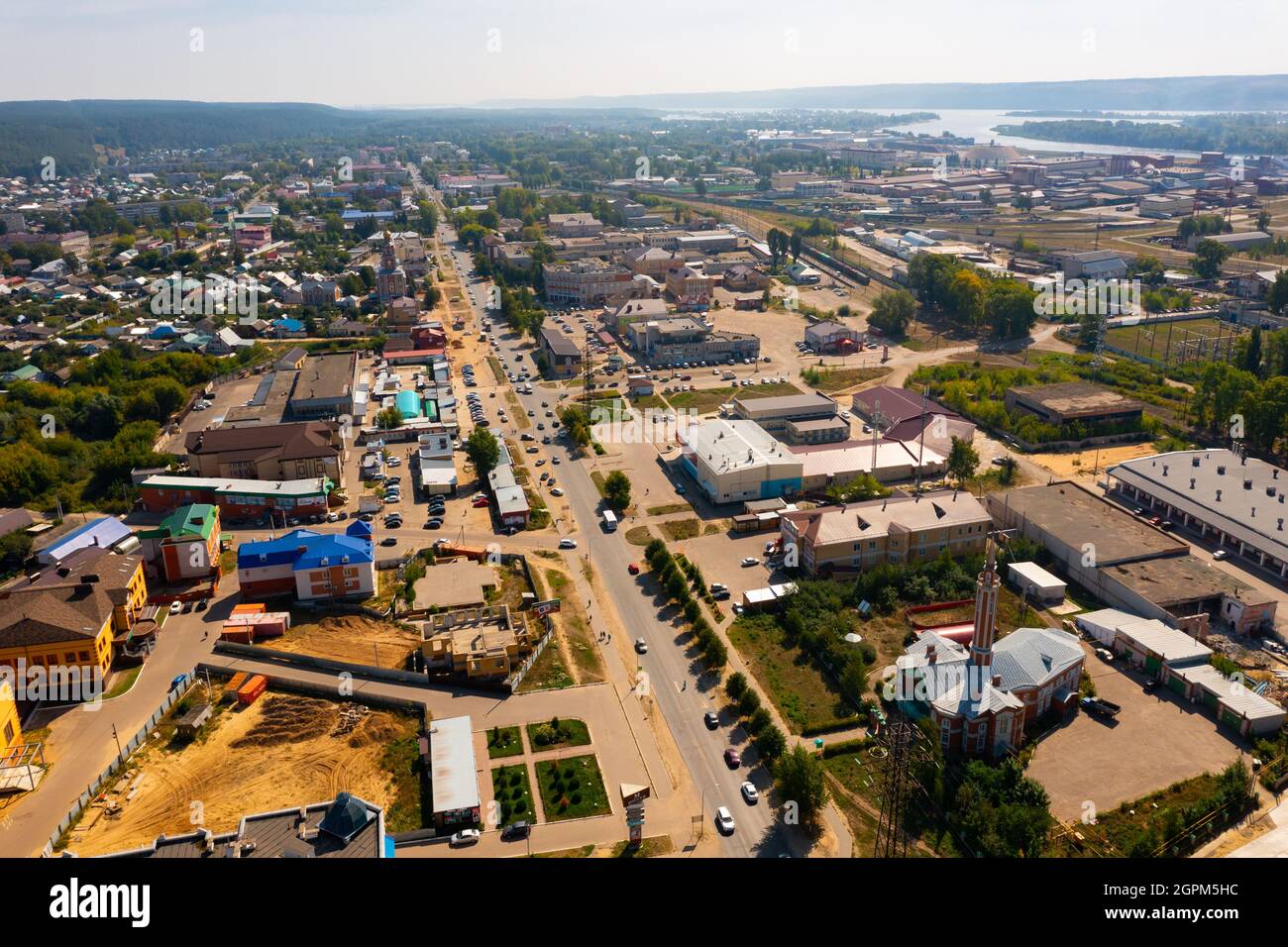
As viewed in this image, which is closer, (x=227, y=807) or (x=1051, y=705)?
(x=227, y=807)

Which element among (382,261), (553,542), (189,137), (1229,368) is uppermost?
(189,137)

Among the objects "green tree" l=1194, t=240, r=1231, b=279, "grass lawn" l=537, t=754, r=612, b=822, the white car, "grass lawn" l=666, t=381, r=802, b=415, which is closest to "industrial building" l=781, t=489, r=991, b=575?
"grass lawn" l=537, t=754, r=612, b=822

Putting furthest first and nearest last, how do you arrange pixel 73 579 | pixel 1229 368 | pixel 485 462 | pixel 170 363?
pixel 170 363, pixel 1229 368, pixel 485 462, pixel 73 579

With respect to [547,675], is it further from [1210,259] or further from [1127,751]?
[1210,259]

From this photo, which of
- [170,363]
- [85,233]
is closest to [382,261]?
[170,363]

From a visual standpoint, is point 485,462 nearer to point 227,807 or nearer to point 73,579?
point 73,579

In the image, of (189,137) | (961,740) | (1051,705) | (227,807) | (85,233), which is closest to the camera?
(227,807)

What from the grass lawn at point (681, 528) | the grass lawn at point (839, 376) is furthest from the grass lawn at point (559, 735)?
the grass lawn at point (839, 376)

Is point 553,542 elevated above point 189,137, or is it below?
below

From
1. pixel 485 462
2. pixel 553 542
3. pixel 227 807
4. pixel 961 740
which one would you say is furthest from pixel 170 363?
pixel 961 740
